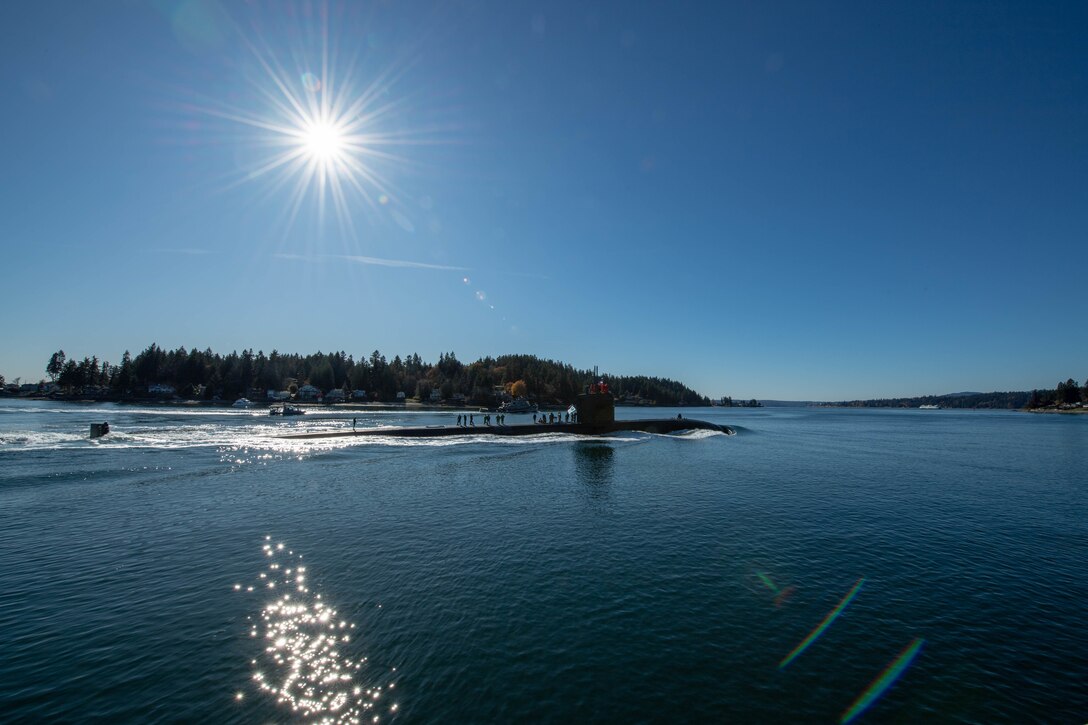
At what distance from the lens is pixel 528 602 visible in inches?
471

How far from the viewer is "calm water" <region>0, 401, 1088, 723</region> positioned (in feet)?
27.2

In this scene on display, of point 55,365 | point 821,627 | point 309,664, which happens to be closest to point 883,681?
point 821,627

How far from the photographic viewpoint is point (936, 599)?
41.4ft

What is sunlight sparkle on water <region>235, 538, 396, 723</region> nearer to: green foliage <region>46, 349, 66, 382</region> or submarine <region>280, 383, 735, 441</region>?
submarine <region>280, 383, 735, 441</region>

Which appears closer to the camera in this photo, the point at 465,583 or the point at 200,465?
the point at 465,583

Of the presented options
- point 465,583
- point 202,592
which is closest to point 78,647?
point 202,592

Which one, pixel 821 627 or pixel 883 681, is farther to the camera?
pixel 821 627

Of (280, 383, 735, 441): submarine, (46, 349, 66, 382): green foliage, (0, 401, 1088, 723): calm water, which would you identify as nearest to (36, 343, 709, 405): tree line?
(46, 349, 66, 382): green foliage

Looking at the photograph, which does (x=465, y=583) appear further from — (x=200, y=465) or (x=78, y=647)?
(x=200, y=465)

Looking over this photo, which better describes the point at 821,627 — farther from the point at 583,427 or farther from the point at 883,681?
the point at 583,427

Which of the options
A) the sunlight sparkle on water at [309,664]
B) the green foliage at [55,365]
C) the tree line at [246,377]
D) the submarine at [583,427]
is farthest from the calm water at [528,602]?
the green foliage at [55,365]

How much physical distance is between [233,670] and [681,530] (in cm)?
1544

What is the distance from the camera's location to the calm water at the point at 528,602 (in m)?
8.30

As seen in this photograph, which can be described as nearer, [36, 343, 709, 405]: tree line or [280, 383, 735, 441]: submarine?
[280, 383, 735, 441]: submarine
